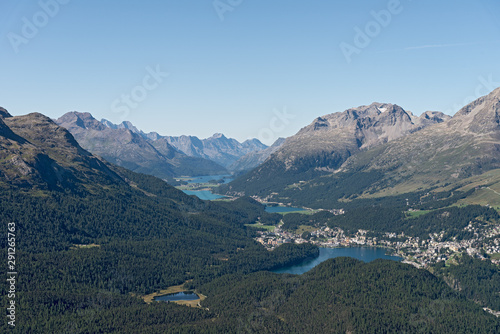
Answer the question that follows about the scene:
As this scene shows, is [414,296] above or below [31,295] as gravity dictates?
below

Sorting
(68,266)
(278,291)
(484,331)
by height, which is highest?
(68,266)

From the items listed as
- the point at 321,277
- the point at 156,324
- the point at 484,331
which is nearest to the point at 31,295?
the point at 156,324

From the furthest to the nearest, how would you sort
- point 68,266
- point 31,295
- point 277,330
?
point 68,266, point 31,295, point 277,330

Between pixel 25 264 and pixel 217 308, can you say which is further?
pixel 25 264

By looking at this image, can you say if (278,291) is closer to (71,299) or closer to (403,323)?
(403,323)

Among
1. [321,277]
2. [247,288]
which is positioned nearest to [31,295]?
[247,288]

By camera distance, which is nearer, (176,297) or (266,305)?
Answer: (266,305)

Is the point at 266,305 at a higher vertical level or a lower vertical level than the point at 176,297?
lower

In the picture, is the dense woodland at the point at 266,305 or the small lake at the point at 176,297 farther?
the small lake at the point at 176,297

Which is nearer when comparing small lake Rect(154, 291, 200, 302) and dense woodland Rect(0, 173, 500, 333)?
dense woodland Rect(0, 173, 500, 333)

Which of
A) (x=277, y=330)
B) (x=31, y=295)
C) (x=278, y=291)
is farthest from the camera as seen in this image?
(x=278, y=291)
